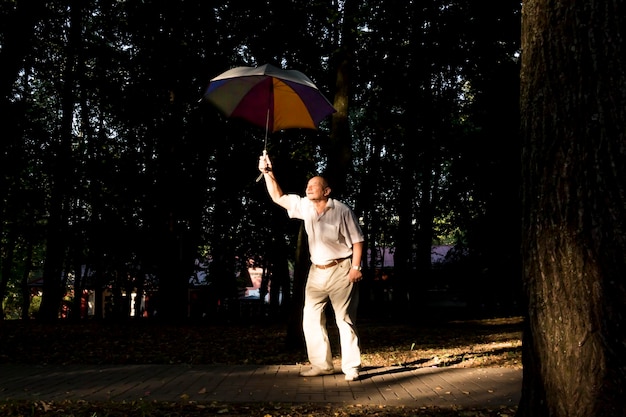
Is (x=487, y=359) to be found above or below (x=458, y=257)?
below

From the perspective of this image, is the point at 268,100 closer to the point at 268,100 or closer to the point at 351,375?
the point at 268,100

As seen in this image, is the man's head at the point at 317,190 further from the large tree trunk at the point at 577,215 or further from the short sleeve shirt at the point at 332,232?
the large tree trunk at the point at 577,215

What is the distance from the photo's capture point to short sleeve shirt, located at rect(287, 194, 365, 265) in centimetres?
616

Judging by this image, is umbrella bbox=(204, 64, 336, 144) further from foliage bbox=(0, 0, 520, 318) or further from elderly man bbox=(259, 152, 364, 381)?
foliage bbox=(0, 0, 520, 318)

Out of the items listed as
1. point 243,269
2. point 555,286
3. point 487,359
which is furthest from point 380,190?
point 555,286

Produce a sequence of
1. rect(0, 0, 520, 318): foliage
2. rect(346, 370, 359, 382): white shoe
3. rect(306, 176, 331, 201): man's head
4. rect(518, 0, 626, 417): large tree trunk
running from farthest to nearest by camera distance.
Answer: rect(0, 0, 520, 318): foliage < rect(306, 176, 331, 201): man's head < rect(346, 370, 359, 382): white shoe < rect(518, 0, 626, 417): large tree trunk

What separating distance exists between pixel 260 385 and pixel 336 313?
1080 millimetres

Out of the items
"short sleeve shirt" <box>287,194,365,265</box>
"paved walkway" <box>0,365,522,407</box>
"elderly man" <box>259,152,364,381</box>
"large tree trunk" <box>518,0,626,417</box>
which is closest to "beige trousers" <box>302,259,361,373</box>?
"elderly man" <box>259,152,364,381</box>

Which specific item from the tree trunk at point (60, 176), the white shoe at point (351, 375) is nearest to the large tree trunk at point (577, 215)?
the white shoe at point (351, 375)

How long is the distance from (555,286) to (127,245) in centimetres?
2087

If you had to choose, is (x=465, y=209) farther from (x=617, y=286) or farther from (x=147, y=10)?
(x=617, y=286)

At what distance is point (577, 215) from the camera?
9.74 ft

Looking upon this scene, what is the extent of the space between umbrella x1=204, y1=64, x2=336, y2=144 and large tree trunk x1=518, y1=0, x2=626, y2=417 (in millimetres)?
3871

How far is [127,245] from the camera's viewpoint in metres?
22.1
